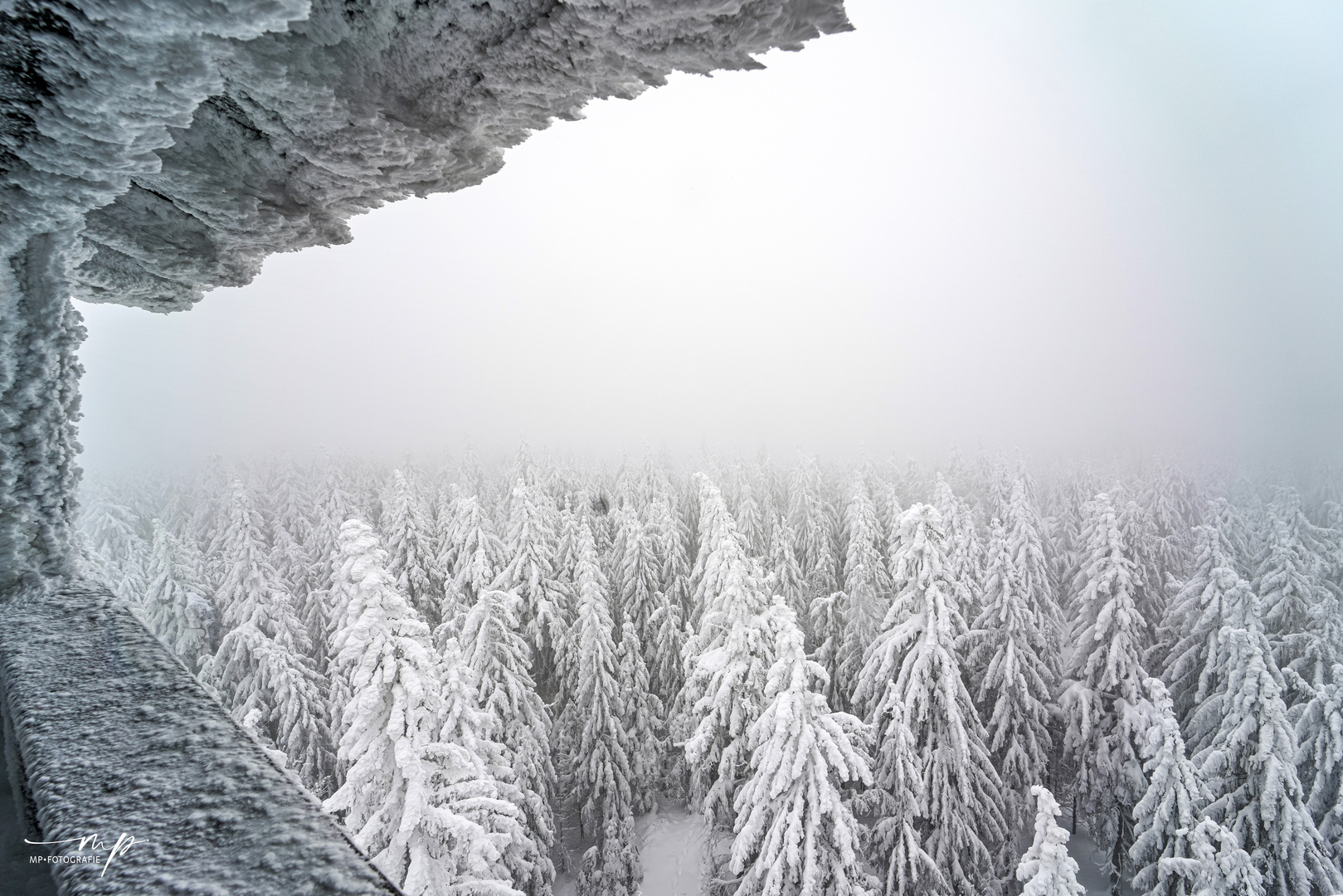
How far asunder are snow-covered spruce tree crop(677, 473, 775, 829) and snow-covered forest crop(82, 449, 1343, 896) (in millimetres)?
98

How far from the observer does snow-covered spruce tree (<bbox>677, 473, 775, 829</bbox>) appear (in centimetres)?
1142

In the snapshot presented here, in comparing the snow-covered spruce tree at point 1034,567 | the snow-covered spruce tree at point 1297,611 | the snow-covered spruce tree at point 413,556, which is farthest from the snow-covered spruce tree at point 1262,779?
the snow-covered spruce tree at point 413,556

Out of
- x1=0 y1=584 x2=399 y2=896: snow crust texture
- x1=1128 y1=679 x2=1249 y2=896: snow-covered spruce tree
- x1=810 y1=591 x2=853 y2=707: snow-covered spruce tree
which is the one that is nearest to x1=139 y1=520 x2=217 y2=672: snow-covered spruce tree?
x1=810 y1=591 x2=853 y2=707: snow-covered spruce tree

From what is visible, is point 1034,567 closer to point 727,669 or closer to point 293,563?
point 727,669

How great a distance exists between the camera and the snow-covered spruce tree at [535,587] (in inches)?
695

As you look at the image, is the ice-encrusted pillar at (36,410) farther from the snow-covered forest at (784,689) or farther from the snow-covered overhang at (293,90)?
the snow-covered forest at (784,689)

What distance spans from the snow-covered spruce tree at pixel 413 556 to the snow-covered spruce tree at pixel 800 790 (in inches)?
579

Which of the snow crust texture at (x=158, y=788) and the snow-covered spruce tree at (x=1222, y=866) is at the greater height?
the snow crust texture at (x=158, y=788)

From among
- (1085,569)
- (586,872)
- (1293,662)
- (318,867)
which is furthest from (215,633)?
(1293,662)

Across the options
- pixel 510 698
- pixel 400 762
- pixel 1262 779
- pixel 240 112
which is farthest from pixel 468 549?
pixel 1262 779

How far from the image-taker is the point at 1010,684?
14555 mm

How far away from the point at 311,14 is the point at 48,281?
1.94m

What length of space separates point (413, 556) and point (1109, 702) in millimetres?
22280

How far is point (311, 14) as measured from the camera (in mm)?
2463
